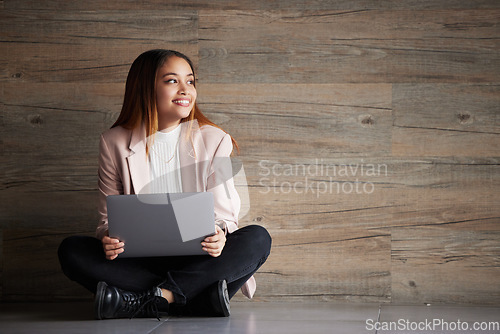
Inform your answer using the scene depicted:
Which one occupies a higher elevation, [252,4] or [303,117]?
[252,4]

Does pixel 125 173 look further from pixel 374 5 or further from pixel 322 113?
pixel 374 5

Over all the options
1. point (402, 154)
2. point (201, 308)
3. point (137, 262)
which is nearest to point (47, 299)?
point (137, 262)

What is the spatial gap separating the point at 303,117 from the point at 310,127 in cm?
4

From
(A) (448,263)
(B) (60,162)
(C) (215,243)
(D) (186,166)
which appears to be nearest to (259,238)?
(C) (215,243)

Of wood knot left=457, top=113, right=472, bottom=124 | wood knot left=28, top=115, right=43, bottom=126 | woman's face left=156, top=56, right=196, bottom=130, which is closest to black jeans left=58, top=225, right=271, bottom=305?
woman's face left=156, top=56, right=196, bottom=130

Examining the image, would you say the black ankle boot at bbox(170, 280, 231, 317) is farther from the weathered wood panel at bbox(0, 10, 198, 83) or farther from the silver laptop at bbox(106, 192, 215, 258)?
the weathered wood panel at bbox(0, 10, 198, 83)

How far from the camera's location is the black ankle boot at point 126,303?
5.12ft

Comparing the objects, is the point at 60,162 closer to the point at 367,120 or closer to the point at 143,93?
the point at 143,93

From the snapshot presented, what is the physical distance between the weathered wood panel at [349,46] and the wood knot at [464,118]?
0.12 metres

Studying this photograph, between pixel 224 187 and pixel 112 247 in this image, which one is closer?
pixel 112 247

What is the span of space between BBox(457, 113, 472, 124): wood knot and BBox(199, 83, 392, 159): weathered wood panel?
0.23 meters

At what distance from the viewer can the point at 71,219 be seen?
2.04m

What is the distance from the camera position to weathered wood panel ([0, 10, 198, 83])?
2041 millimetres

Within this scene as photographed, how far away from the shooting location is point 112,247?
1.56m
